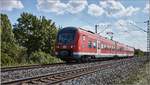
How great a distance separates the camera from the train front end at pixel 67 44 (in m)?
27.3

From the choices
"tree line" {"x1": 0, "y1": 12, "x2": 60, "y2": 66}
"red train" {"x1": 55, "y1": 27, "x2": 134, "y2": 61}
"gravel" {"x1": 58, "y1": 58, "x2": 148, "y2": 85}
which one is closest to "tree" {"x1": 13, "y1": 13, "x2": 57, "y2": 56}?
"tree line" {"x1": 0, "y1": 12, "x2": 60, "y2": 66}

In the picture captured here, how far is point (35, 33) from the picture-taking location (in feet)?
176

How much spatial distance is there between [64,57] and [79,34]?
2166 millimetres

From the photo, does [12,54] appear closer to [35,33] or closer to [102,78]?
[102,78]

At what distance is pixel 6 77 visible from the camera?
14.9 metres

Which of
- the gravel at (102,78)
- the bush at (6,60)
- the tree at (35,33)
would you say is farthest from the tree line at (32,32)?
the gravel at (102,78)

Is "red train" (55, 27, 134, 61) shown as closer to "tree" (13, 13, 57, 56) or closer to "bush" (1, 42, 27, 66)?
"bush" (1, 42, 27, 66)

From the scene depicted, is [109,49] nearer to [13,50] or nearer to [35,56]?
[35,56]

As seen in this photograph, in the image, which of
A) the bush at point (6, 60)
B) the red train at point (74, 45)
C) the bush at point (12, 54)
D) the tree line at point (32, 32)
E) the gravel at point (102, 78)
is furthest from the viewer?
the tree line at point (32, 32)

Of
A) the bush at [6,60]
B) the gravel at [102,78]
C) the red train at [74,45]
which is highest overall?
the red train at [74,45]

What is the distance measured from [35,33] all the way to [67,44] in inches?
1053

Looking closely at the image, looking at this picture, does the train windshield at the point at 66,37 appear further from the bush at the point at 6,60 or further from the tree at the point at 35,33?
the tree at the point at 35,33

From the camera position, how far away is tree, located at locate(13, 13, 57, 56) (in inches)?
1972

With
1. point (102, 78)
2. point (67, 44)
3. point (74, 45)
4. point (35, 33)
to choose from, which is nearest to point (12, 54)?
point (67, 44)
